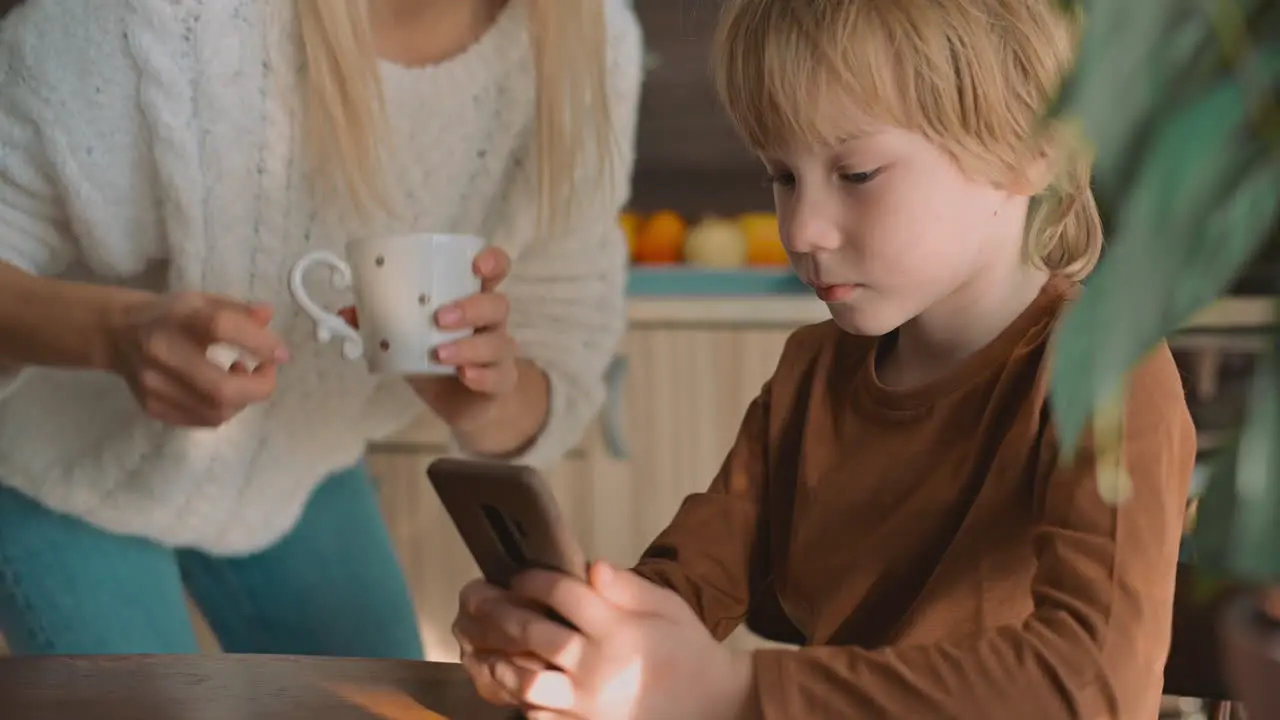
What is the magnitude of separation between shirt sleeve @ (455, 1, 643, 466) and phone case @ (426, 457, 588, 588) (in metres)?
0.60

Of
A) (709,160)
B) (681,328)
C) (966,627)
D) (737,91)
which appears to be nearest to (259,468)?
(737,91)

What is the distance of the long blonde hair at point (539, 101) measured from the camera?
3.88ft

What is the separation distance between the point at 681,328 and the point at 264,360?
1.91 m

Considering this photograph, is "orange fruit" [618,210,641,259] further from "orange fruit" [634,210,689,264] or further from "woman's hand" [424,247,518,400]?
"woman's hand" [424,247,518,400]

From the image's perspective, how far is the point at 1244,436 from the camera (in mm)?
342

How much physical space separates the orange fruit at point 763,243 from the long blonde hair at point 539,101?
5.19ft

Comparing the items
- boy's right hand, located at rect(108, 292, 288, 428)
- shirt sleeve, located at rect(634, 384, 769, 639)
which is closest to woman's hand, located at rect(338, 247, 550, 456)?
boy's right hand, located at rect(108, 292, 288, 428)

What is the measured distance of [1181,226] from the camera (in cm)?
33

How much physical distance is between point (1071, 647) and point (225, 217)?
0.83m

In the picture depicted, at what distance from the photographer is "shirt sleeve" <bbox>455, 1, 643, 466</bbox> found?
135 centimetres

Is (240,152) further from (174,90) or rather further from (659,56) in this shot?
(659,56)

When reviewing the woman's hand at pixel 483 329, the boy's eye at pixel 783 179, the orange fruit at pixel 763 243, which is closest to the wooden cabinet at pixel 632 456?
the orange fruit at pixel 763 243

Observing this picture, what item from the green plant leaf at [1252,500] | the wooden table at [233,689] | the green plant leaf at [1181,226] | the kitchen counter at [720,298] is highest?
the green plant leaf at [1181,226]

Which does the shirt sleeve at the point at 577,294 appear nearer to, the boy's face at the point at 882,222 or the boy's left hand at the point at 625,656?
the boy's face at the point at 882,222
